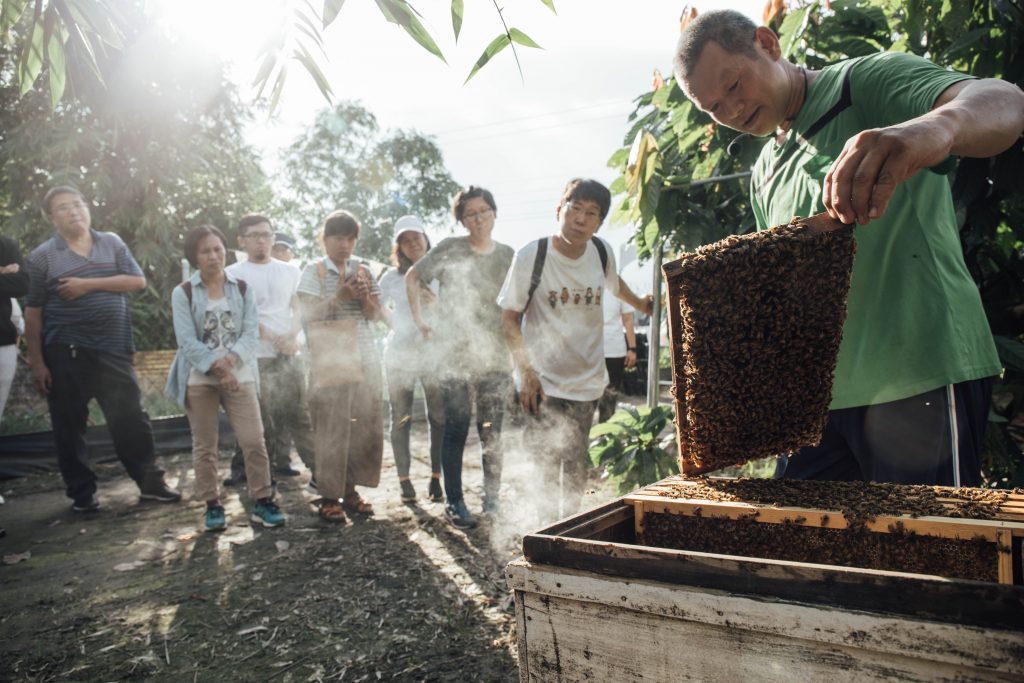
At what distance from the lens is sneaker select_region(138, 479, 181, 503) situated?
6.31m

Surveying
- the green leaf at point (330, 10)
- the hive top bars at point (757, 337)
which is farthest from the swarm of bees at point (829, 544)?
the green leaf at point (330, 10)

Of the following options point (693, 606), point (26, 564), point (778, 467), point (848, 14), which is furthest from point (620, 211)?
point (26, 564)

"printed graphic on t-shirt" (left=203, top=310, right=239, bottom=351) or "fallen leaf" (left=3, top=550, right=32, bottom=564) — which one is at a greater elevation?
"printed graphic on t-shirt" (left=203, top=310, right=239, bottom=351)

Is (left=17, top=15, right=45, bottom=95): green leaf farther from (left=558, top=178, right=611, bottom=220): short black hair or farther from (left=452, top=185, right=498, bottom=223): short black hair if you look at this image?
(left=452, top=185, right=498, bottom=223): short black hair

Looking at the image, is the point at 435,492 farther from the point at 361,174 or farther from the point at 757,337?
the point at 361,174

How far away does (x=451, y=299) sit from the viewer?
5.57 m

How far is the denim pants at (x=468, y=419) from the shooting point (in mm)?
5109

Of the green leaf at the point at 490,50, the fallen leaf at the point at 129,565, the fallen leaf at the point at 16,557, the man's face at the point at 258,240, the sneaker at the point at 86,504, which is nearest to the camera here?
the green leaf at the point at 490,50

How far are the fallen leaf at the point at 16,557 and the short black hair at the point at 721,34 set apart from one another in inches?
219

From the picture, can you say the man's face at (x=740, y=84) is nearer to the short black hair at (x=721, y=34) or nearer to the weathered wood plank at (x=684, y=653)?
the short black hair at (x=721, y=34)

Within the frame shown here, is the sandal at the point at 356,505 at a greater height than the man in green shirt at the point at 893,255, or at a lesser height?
lesser

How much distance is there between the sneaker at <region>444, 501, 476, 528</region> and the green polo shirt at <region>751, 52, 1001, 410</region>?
3.47 meters

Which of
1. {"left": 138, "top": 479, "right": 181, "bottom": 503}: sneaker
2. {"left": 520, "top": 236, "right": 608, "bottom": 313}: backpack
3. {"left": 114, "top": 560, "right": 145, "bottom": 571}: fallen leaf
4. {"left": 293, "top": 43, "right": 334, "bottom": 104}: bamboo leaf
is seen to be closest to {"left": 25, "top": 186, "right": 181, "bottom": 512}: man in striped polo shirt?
{"left": 138, "top": 479, "right": 181, "bottom": 503}: sneaker

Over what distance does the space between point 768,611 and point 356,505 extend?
192 inches
